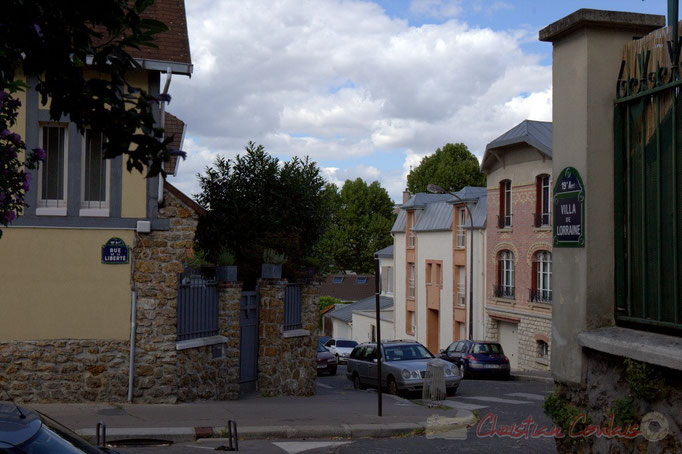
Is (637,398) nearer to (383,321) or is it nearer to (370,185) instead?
(383,321)

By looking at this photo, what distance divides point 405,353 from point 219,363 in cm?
718

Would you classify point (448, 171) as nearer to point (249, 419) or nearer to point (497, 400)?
point (497, 400)

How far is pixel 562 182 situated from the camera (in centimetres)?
566

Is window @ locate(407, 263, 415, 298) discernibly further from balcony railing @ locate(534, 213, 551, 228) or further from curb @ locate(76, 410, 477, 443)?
curb @ locate(76, 410, 477, 443)

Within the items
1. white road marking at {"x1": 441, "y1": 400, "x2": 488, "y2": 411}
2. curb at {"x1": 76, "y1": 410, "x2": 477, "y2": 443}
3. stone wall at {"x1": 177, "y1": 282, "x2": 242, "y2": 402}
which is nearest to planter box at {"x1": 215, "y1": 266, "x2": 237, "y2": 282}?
stone wall at {"x1": 177, "y1": 282, "x2": 242, "y2": 402}

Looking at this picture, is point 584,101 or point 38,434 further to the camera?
point 584,101

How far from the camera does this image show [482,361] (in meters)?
27.9

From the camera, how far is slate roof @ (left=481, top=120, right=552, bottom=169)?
33.5 m

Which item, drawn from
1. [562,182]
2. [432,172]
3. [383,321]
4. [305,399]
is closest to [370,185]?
[432,172]

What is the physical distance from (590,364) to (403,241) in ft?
145

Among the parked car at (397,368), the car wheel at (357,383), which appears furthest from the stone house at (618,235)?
the car wheel at (357,383)

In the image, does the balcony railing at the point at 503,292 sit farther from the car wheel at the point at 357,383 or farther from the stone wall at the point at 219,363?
the stone wall at the point at 219,363

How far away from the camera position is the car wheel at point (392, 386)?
781 inches

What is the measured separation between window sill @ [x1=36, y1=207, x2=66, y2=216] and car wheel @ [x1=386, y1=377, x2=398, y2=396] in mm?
10084
